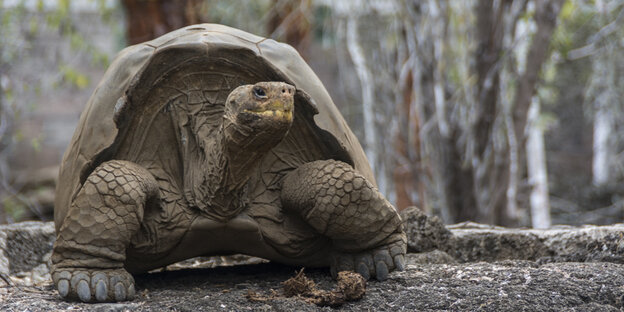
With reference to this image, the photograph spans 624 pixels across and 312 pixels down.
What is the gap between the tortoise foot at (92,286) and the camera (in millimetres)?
2395

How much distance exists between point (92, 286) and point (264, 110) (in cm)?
84

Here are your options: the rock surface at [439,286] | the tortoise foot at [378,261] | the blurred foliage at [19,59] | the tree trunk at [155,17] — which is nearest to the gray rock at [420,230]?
the rock surface at [439,286]

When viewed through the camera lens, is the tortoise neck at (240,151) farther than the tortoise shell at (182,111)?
No

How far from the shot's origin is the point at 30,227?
4.01 m

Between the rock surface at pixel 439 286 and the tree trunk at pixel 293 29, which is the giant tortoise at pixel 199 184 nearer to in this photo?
the rock surface at pixel 439 286

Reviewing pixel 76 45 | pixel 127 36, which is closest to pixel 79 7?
pixel 76 45

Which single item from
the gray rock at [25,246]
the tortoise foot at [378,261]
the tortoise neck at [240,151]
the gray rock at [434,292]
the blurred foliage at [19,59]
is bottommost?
the gray rock at [434,292]

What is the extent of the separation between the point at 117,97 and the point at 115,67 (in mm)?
179

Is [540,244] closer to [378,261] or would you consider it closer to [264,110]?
[378,261]

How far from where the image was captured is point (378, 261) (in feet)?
8.79

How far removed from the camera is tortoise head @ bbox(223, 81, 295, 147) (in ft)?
6.97

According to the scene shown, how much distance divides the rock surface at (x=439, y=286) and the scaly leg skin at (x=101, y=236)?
0.22ft

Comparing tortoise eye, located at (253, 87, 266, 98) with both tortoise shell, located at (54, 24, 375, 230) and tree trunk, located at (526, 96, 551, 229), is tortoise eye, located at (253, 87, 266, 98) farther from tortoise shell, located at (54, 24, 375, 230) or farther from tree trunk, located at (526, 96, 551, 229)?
tree trunk, located at (526, 96, 551, 229)

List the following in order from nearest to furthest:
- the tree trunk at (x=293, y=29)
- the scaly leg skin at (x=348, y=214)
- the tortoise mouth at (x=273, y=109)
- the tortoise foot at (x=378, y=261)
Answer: the tortoise mouth at (x=273, y=109)
the scaly leg skin at (x=348, y=214)
the tortoise foot at (x=378, y=261)
the tree trunk at (x=293, y=29)
